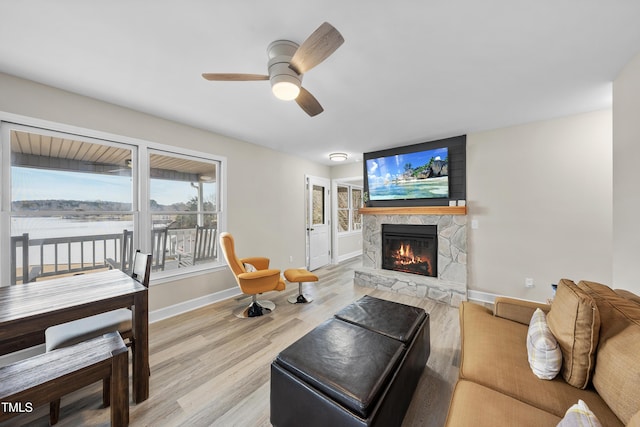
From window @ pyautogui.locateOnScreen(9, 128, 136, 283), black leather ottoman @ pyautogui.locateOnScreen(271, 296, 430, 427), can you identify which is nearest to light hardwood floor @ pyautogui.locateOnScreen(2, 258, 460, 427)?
black leather ottoman @ pyautogui.locateOnScreen(271, 296, 430, 427)

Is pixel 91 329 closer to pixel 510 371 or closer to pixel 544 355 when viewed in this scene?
pixel 510 371

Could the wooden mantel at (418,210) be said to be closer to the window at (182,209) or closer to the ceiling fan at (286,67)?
the window at (182,209)

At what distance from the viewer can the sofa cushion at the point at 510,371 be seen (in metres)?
1.04

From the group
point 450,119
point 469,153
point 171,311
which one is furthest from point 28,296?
point 469,153

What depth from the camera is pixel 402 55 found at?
5.73 feet

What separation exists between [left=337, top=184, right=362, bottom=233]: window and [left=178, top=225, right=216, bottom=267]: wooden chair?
3.35m

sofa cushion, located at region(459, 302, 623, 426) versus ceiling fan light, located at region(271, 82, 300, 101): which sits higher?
ceiling fan light, located at region(271, 82, 300, 101)

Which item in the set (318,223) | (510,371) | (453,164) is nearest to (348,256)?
(318,223)

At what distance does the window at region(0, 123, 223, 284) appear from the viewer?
209 cm

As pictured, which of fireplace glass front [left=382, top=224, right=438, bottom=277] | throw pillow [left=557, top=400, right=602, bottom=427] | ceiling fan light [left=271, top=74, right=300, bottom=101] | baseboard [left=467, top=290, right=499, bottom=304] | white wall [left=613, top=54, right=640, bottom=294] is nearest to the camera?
throw pillow [left=557, top=400, right=602, bottom=427]

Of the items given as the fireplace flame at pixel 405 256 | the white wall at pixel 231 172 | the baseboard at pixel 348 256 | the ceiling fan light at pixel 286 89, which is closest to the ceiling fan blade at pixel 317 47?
the ceiling fan light at pixel 286 89

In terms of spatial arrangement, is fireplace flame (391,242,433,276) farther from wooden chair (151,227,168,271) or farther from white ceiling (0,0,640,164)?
wooden chair (151,227,168,271)

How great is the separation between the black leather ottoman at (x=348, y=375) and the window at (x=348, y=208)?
4.48 meters

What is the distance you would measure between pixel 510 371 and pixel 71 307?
255 centimetres
